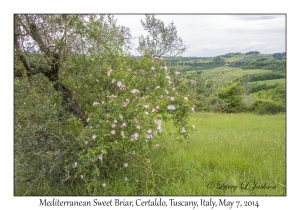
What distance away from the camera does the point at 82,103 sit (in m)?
4.77

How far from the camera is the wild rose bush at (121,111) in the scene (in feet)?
11.9

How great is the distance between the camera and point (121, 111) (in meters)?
3.65

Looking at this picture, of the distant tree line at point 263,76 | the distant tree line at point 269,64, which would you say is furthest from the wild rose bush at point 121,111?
the distant tree line at point 263,76

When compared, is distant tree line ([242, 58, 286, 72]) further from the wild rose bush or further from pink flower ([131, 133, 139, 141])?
pink flower ([131, 133, 139, 141])

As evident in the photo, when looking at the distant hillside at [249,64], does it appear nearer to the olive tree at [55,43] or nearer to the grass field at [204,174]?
the grass field at [204,174]

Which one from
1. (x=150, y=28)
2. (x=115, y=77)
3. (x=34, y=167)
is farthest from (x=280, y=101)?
(x=34, y=167)

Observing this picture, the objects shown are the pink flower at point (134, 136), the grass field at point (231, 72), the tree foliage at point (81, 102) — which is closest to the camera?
the pink flower at point (134, 136)

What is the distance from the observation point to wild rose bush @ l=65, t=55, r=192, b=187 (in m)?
3.63

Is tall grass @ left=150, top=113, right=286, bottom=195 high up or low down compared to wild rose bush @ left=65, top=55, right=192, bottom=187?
down

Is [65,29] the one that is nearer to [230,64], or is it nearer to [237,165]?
[237,165]

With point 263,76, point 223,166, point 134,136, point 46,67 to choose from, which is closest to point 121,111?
point 134,136

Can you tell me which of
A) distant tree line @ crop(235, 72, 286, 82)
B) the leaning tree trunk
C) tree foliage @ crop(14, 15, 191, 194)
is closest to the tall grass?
tree foliage @ crop(14, 15, 191, 194)

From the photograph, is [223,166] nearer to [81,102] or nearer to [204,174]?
[204,174]

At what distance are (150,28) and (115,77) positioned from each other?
19.7ft
